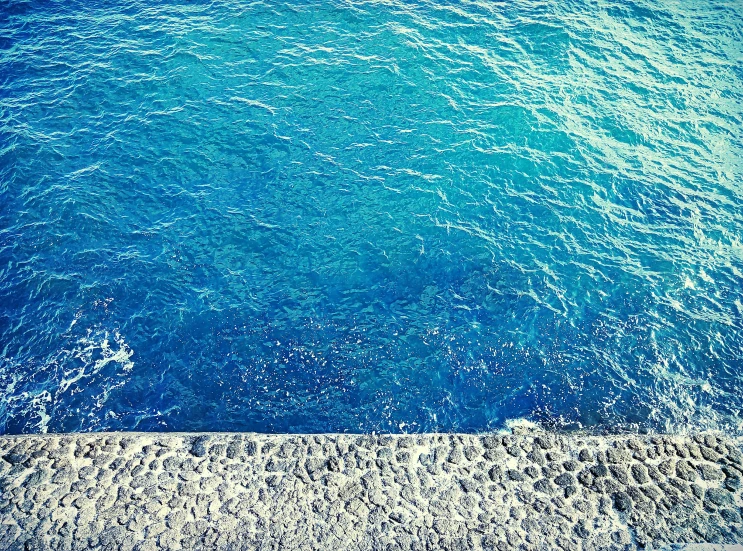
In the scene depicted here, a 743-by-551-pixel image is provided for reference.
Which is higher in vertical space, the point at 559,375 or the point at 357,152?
the point at 357,152

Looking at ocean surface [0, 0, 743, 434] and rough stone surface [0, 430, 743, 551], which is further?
ocean surface [0, 0, 743, 434]

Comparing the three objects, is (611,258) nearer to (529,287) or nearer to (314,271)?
(529,287)

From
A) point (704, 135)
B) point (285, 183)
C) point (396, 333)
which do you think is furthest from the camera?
point (704, 135)

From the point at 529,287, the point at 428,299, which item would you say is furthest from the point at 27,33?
the point at 529,287

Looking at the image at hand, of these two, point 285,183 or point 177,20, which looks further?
point 177,20
